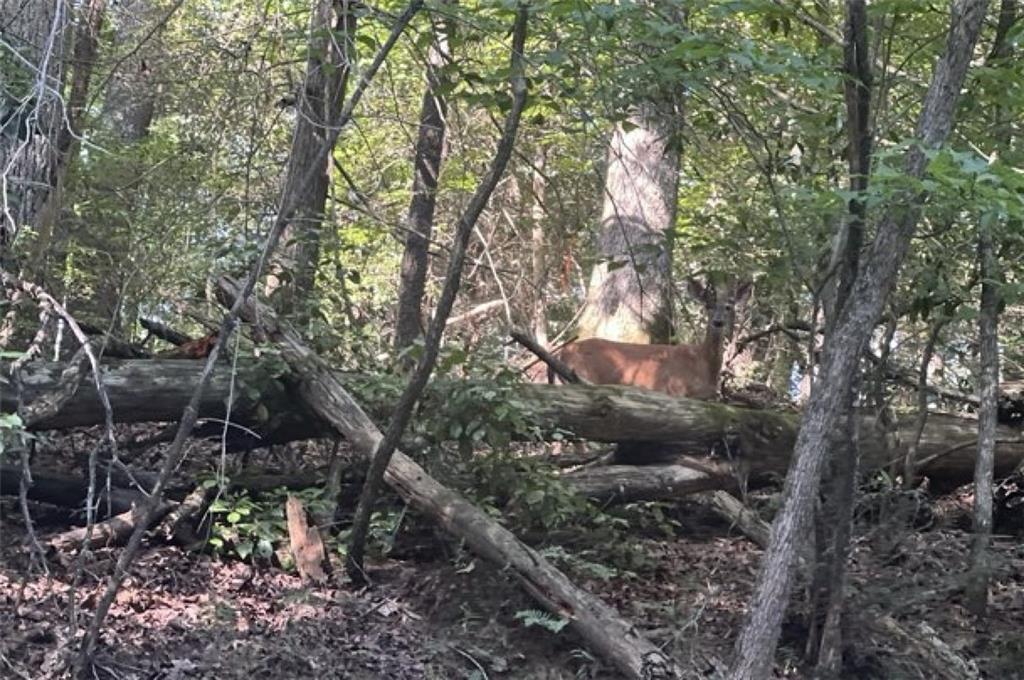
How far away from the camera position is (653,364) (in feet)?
33.1

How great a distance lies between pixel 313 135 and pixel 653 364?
15.7 feet

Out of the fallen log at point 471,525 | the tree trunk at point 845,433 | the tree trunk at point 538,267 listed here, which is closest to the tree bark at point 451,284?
the fallen log at point 471,525

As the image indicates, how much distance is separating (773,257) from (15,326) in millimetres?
4603

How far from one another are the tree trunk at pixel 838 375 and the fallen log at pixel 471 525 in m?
0.76

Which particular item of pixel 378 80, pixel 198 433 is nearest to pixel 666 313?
pixel 378 80

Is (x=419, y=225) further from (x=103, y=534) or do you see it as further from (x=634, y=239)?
(x=103, y=534)

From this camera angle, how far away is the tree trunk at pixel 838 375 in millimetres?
4922

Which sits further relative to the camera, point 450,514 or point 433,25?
point 450,514

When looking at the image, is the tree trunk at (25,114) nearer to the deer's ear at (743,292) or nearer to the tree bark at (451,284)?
the tree bark at (451,284)

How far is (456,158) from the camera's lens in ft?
40.1

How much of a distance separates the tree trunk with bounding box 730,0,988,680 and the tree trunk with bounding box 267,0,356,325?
2.57 metres

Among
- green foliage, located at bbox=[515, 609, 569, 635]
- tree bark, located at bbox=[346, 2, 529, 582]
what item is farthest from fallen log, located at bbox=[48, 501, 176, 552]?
green foliage, located at bbox=[515, 609, 569, 635]

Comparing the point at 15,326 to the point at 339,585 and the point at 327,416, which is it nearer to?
the point at 327,416

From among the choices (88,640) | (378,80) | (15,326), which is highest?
(378,80)
